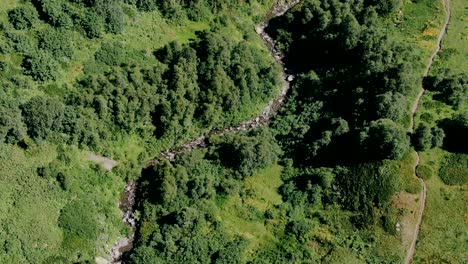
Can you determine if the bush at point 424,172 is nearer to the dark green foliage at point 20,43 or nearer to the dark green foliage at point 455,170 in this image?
the dark green foliage at point 455,170

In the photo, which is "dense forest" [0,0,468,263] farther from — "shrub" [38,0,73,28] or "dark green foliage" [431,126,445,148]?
"dark green foliage" [431,126,445,148]

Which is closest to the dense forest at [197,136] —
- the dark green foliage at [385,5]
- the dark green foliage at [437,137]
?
the dark green foliage at [437,137]

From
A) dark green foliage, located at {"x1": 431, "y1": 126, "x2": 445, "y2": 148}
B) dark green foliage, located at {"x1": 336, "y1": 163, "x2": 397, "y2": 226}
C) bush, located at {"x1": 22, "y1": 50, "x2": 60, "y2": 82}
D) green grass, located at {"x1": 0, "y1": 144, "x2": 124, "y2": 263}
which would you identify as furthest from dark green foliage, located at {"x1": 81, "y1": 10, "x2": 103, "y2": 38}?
dark green foliage, located at {"x1": 431, "y1": 126, "x2": 445, "y2": 148}

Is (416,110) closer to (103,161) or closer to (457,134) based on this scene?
(457,134)

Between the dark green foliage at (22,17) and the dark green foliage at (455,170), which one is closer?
the dark green foliage at (455,170)

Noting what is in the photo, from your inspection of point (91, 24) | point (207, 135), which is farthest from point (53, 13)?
point (207, 135)

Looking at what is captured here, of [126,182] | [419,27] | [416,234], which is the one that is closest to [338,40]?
[419,27]
